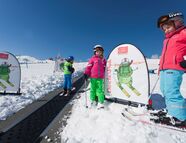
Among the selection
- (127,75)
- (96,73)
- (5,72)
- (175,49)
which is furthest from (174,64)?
(5,72)

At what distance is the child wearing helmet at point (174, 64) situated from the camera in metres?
3.29

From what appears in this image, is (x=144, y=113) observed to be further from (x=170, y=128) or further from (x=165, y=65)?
(x=165, y=65)

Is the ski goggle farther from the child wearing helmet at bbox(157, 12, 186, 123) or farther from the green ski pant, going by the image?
the green ski pant

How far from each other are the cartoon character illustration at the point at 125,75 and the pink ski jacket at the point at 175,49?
1.35 m

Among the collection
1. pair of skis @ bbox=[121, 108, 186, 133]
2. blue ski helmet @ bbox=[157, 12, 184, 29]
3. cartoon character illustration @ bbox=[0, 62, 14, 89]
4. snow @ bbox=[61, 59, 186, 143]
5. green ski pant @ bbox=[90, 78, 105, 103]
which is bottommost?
snow @ bbox=[61, 59, 186, 143]

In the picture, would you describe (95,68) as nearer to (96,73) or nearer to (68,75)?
(96,73)

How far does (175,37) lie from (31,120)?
3.84 m

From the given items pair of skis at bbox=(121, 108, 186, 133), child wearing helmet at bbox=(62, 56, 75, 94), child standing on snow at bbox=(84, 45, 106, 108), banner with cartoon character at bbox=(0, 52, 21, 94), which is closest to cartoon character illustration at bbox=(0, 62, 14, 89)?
banner with cartoon character at bbox=(0, 52, 21, 94)

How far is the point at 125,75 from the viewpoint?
5152 millimetres

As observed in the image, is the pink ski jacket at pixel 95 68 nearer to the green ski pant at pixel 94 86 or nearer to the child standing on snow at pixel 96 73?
the child standing on snow at pixel 96 73

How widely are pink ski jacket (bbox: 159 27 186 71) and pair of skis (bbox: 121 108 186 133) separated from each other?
112cm

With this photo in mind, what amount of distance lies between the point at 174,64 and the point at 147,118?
137 centimetres

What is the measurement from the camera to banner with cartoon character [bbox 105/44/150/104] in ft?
15.1

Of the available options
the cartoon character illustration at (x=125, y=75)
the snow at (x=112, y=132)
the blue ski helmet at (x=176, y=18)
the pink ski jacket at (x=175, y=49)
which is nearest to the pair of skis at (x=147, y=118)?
the snow at (x=112, y=132)
